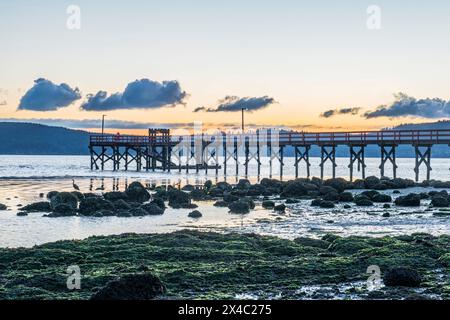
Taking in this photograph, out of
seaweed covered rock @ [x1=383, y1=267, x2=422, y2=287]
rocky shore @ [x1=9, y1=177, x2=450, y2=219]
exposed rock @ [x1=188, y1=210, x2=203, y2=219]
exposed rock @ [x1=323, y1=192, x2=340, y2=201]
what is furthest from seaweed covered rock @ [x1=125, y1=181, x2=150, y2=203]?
seaweed covered rock @ [x1=383, y1=267, x2=422, y2=287]

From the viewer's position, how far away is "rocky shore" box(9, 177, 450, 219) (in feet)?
104

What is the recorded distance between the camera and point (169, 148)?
85688mm

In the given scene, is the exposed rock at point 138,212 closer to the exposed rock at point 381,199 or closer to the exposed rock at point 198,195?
the exposed rock at point 198,195

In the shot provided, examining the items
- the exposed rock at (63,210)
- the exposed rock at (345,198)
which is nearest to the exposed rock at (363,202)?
the exposed rock at (345,198)

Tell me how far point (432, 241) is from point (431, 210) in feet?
44.0

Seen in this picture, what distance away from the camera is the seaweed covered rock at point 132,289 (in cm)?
1166

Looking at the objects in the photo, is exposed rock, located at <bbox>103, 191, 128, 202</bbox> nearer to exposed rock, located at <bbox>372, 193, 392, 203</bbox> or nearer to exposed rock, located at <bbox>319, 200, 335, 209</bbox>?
exposed rock, located at <bbox>319, 200, 335, 209</bbox>

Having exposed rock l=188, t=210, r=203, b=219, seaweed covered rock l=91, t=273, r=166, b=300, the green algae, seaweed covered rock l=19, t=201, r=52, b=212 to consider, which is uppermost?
seaweed covered rock l=91, t=273, r=166, b=300

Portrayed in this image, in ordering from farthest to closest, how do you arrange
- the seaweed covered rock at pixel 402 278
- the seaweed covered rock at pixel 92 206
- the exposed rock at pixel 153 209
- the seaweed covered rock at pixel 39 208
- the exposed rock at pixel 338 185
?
the exposed rock at pixel 338 185 → the seaweed covered rock at pixel 39 208 → the exposed rock at pixel 153 209 → the seaweed covered rock at pixel 92 206 → the seaweed covered rock at pixel 402 278

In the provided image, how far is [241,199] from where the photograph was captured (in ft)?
120

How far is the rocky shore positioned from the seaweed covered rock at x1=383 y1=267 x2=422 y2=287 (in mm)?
17758

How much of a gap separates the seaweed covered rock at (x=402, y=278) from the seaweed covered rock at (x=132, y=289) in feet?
16.8

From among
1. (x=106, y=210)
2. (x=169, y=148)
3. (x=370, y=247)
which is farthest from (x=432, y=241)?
(x=169, y=148)
